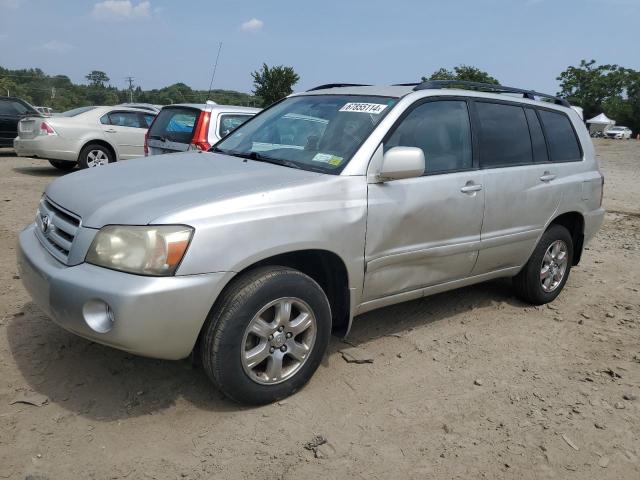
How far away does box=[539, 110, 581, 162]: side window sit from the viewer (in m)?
4.73

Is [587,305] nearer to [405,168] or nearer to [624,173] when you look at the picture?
[405,168]

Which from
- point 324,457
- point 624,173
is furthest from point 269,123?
point 624,173

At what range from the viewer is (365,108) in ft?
12.0

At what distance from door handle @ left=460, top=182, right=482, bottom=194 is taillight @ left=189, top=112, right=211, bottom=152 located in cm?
432

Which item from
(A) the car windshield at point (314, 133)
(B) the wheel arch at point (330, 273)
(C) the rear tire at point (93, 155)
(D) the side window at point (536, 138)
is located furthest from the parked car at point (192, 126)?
(B) the wheel arch at point (330, 273)

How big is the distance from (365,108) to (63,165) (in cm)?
1015

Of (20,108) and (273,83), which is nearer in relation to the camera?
(20,108)

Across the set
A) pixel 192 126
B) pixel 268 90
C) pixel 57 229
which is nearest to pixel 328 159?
pixel 57 229

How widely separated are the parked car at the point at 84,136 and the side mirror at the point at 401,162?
355 inches

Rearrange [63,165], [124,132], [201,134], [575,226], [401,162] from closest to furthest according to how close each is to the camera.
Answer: [401,162] < [575,226] < [201,134] < [124,132] < [63,165]

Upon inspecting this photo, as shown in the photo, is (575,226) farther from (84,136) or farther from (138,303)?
(84,136)

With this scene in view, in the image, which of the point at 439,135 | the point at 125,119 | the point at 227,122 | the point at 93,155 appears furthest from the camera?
the point at 125,119

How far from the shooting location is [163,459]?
2619 millimetres

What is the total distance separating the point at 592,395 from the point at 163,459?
251 cm
